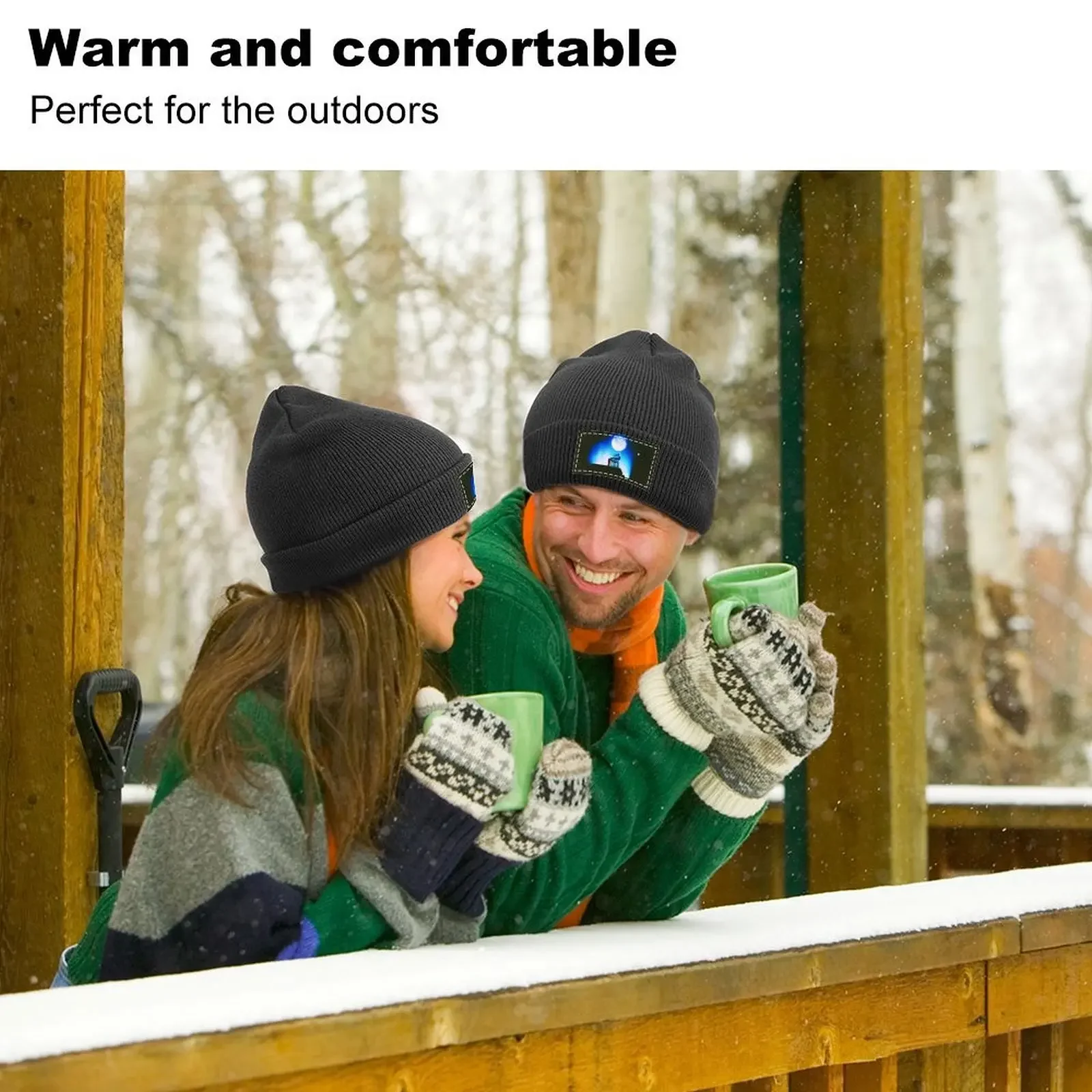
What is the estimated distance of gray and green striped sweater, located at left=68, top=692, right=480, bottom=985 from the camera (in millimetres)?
1802

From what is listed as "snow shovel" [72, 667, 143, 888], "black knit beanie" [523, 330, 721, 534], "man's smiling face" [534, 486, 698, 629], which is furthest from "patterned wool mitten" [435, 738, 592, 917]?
"snow shovel" [72, 667, 143, 888]

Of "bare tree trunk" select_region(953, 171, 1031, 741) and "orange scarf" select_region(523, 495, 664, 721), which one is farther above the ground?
"bare tree trunk" select_region(953, 171, 1031, 741)

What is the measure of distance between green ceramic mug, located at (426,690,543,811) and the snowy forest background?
11.1m

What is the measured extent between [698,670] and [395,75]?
1.80 metres

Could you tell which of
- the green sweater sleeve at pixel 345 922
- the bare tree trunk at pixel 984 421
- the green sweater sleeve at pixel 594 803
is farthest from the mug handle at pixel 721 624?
the bare tree trunk at pixel 984 421

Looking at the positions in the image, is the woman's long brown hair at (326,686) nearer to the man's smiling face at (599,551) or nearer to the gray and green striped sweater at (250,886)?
the gray and green striped sweater at (250,886)

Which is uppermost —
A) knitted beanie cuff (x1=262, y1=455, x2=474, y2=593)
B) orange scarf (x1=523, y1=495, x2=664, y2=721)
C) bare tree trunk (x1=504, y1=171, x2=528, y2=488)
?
bare tree trunk (x1=504, y1=171, x2=528, y2=488)

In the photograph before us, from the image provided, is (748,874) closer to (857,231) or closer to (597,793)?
(857,231)

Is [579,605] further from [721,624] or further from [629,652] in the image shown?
[721,624]

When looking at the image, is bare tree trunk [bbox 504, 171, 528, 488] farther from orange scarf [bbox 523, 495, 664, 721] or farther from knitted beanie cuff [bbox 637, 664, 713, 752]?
knitted beanie cuff [bbox 637, 664, 713, 752]

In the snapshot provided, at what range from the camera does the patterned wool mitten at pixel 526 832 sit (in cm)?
191

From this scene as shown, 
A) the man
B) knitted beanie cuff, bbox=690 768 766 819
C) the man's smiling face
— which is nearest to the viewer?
the man

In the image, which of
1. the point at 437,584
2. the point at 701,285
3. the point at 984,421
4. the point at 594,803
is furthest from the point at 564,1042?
the point at 984,421

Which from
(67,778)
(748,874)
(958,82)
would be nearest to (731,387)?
(748,874)
